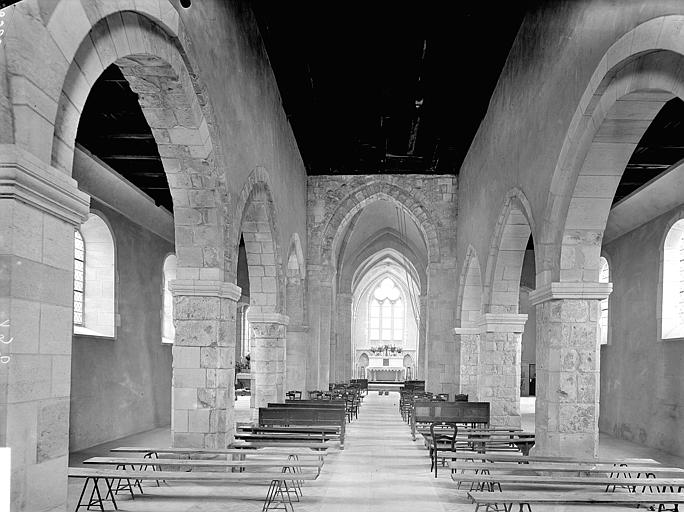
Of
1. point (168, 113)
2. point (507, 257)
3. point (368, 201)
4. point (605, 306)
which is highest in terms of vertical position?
point (368, 201)

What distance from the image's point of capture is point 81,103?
198 inches

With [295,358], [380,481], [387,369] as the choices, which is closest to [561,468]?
[380,481]

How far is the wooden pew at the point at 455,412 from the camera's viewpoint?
12.6m

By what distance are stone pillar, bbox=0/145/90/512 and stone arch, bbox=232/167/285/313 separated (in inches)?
315

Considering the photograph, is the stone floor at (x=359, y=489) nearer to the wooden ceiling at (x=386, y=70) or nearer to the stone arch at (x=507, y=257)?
the stone arch at (x=507, y=257)

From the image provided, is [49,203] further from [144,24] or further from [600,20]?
[600,20]

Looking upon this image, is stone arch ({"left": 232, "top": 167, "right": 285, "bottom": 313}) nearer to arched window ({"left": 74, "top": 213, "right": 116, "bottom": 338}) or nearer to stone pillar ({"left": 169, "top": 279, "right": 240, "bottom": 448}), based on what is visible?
arched window ({"left": 74, "top": 213, "right": 116, "bottom": 338})

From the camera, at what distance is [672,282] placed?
565 inches

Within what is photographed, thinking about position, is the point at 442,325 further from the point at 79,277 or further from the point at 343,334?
the point at 343,334

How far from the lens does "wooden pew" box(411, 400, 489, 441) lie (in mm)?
12570

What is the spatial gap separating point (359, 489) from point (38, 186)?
596 cm

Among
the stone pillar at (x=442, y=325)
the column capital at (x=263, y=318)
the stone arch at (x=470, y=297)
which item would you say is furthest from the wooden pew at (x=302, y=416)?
the stone pillar at (x=442, y=325)

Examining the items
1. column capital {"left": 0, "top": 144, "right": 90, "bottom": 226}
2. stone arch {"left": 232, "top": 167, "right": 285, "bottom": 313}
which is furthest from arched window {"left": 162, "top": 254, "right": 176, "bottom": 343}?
column capital {"left": 0, "top": 144, "right": 90, "bottom": 226}

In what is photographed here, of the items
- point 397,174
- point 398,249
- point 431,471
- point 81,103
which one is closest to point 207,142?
point 81,103
